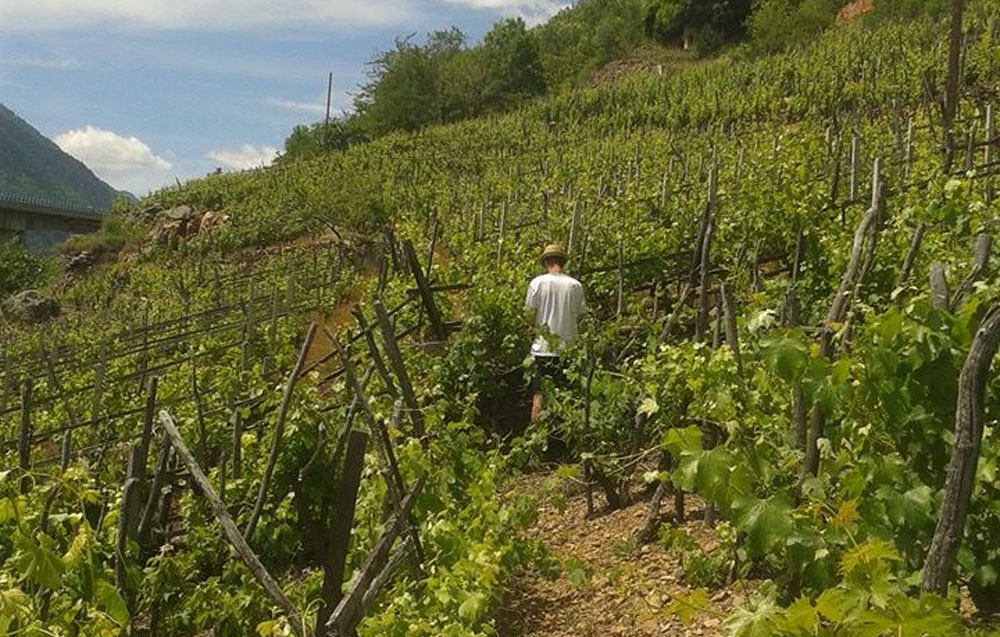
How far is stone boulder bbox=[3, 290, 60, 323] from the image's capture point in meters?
27.8

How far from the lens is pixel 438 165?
30.4m

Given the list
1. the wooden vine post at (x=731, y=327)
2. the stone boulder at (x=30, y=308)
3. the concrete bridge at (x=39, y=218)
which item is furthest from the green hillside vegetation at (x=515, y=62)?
the wooden vine post at (x=731, y=327)

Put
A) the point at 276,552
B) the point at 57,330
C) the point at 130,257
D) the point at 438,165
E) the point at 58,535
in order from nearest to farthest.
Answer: the point at 58,535 < the point at 276,552 < the point at 57,330 < the point at 438,165 < the point at 130,257

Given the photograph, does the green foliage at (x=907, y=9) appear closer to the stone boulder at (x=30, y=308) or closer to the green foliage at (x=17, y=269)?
the stone boulder at (x=30, y=308)

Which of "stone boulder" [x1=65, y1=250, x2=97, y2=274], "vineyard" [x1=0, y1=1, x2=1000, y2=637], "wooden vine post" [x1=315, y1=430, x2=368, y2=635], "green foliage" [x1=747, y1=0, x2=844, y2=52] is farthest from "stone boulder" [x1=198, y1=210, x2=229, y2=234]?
"wooden vine post" [x1=315, y1=430, x2=368, y2=635]

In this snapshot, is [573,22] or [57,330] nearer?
[57,330]

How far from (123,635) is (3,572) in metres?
1.35

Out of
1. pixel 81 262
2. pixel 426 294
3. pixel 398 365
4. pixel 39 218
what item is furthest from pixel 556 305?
pixel 39 218

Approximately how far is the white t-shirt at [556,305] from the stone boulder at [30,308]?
2569 centimetres

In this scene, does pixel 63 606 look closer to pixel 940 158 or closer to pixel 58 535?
pixel 58 535

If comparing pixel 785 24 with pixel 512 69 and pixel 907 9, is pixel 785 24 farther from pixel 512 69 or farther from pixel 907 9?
pixel 512 69

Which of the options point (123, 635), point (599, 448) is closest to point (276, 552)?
point (123, 635)

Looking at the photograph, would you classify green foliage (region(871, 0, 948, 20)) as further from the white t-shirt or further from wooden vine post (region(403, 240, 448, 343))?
the white t-shirt

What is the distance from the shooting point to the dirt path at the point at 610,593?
362 centimetres
